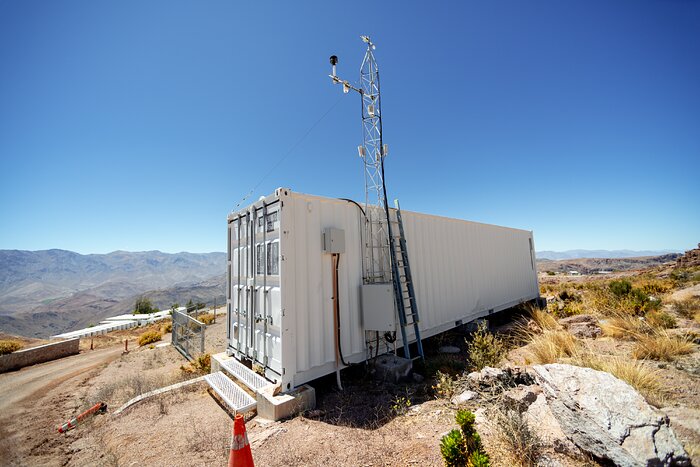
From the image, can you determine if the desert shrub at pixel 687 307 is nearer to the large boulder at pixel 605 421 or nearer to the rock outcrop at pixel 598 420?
the rock outcrop at pixel 598 420

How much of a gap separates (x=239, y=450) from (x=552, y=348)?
5.20m

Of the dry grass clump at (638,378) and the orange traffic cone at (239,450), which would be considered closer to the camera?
the orange traffic cone at (239,450)

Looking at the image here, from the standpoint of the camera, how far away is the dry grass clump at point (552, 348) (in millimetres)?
4998

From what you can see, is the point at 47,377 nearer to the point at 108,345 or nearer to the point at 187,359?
the point at 187,359

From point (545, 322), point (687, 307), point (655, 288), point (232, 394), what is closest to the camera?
point (232, 394)

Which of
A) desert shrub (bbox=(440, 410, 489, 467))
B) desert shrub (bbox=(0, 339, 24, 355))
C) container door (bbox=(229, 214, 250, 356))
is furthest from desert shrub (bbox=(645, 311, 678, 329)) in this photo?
desert shrub (bbox=(0, 339, 24, 355))

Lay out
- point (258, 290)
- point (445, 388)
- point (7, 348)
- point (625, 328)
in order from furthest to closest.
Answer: point (7, 348), point (625, 328), point (258, 290), point (445, 388)

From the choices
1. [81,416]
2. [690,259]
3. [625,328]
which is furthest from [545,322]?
[690,259]

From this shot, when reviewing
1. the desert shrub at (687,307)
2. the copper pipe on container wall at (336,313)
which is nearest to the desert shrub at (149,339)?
the copper pipe on container wall at (336,313)

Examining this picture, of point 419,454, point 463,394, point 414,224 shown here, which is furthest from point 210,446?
point 414,224

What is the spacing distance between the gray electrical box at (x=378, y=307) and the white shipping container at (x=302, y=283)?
0.12 meters

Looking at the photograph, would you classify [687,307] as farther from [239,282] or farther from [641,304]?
[239,282]

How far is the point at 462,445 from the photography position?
8.83 feet

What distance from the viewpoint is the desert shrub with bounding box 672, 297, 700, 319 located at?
26.6 feet
